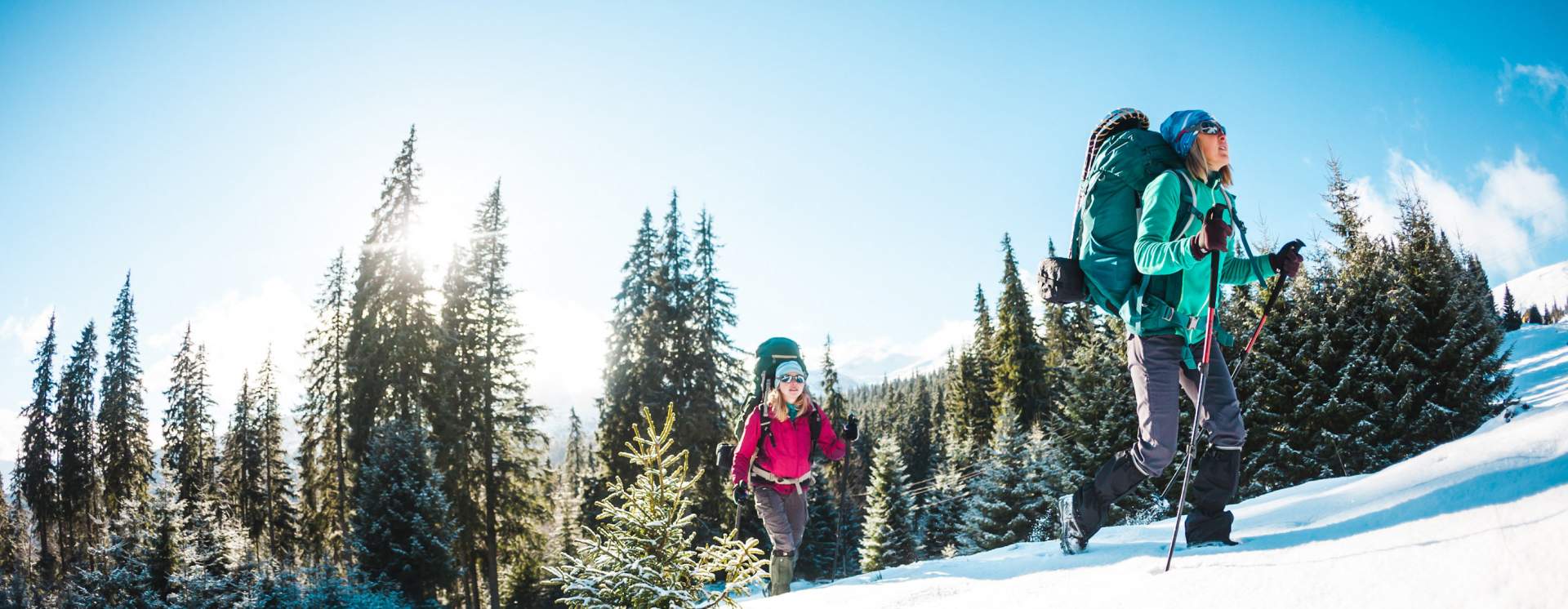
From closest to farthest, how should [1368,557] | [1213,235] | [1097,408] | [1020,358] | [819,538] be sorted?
[1368,557] → [1213,235] → [1097,408] → [819,538] → [1020,358]

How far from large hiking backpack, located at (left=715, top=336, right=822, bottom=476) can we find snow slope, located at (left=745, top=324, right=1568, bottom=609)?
4.45 feet

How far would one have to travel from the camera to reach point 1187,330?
11.1 ft

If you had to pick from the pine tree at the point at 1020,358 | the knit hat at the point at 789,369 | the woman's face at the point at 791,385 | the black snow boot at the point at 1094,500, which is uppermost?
the pine tree at the point at 1020,358

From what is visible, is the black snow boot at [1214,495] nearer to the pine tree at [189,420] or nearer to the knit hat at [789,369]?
the knit hat at [789,369]

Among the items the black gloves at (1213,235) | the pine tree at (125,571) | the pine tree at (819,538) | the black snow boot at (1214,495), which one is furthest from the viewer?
the pine tree at (819,538)

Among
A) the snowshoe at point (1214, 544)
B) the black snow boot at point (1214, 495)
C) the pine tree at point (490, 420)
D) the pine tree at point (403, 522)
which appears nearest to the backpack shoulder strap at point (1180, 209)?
the black snow boot at point (1214, 495)

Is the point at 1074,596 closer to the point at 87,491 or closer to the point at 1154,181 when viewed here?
the point at 1154,181

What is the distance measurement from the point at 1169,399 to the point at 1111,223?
897 mm

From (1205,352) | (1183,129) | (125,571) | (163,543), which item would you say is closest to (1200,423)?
(1205,352)

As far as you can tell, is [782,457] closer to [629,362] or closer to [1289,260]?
[1289,260]

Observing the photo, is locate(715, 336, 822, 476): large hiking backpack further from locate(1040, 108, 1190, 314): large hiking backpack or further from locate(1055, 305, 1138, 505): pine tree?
locate(1055, 305, 1138, 505): pine tree

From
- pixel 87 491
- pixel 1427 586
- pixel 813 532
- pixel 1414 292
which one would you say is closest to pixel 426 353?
pixel 813 532

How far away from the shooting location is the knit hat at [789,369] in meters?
5.68

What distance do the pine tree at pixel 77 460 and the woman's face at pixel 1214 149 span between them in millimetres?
48524
